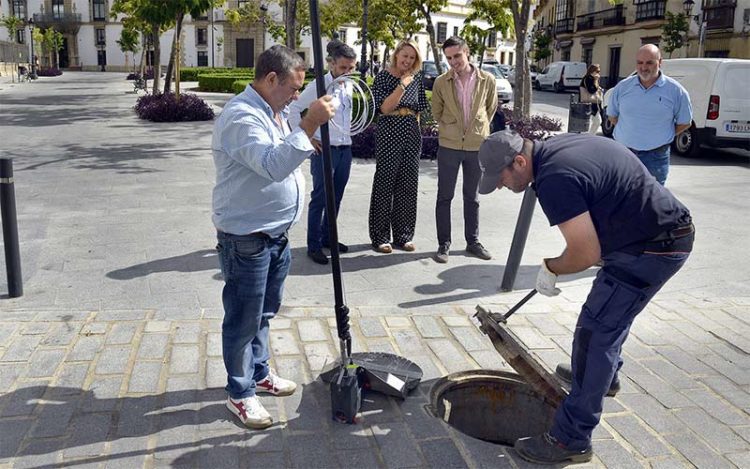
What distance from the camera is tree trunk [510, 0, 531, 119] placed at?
14586mm

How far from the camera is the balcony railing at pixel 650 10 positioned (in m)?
40.9

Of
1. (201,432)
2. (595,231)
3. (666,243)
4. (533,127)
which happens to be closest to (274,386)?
(201,432)

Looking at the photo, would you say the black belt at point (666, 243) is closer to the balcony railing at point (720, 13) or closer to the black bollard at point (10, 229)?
the black bollard at point (10, 229)

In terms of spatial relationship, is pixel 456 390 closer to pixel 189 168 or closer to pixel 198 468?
pixel 198 468

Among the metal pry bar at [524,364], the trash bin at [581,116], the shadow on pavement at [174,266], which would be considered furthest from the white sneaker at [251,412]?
the trash bin at [581,116]

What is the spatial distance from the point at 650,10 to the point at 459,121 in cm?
4048

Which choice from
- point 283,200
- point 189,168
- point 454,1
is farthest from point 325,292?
point 454,1

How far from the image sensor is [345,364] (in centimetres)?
379

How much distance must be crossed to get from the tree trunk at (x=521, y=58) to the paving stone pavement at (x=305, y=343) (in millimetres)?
6997

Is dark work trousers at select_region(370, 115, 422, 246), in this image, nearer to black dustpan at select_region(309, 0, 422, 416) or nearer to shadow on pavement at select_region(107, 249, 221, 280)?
shadow on pavement at select_region(107, 249, 221, 280)

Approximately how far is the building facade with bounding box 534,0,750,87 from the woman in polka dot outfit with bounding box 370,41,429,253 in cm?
2404

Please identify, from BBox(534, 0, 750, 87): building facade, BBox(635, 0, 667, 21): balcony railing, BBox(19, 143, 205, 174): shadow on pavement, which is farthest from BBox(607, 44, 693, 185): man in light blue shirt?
BBox(635, 0, 667, 21): balcony railing

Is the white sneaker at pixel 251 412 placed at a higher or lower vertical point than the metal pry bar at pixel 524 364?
lower

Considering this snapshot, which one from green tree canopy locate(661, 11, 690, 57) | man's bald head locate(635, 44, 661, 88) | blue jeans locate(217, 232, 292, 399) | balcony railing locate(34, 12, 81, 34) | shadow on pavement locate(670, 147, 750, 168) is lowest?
shadow on pavement locate(670, 147, 750, 168)
